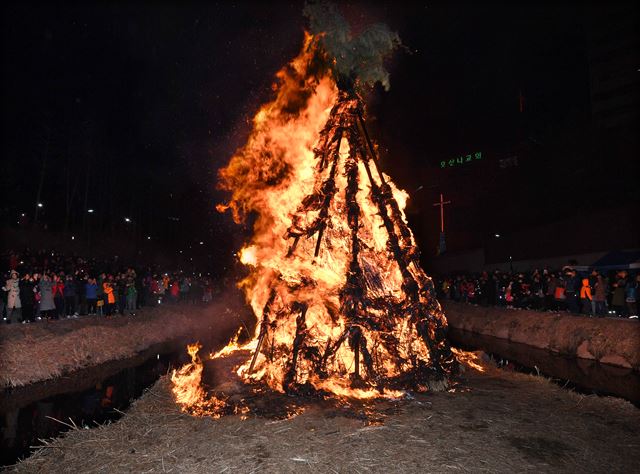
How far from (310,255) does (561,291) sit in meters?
15.6

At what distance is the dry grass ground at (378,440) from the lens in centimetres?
598

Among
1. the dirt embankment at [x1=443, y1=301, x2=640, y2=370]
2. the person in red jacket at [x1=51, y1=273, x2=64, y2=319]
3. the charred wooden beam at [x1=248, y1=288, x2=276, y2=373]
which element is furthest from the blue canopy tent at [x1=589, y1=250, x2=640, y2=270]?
the person in red jacket at [x1=51, y1=273, x2=64, y2=319]

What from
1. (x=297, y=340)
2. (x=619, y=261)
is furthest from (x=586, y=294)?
(x=297, y=340)

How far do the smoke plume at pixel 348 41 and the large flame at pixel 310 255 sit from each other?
535 mm

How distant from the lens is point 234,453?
251 inches

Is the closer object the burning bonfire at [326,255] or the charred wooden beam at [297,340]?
the charred wooden beam at [297,340]

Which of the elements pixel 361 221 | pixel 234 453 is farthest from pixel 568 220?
pixel 234 453

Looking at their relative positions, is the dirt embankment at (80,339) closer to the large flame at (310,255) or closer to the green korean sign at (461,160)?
the large flame at (310,255)

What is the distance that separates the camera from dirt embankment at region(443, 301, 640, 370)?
1447cm

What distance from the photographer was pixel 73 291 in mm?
18828

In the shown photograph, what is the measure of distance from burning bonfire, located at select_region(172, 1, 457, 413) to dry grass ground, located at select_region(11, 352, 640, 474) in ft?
3.55

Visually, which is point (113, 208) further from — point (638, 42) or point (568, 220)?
point (638, 42)

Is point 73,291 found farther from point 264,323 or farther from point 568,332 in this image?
point 568,332

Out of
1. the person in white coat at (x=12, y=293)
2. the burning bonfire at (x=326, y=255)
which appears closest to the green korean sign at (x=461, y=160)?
the burning bonfire at (x=326, y=255)
